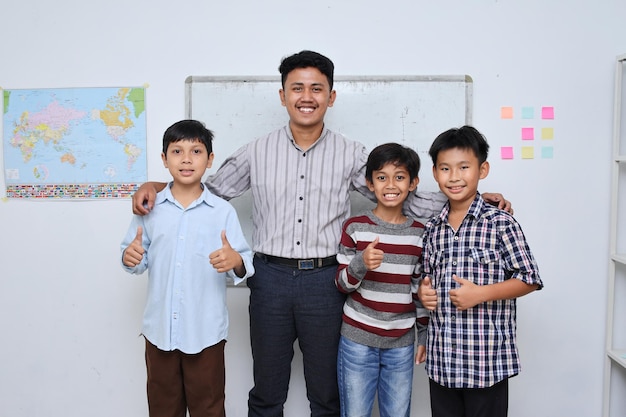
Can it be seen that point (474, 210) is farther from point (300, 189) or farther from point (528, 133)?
point (528, 133)

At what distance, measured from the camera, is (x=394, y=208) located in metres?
1.52

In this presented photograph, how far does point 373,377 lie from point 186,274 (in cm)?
73

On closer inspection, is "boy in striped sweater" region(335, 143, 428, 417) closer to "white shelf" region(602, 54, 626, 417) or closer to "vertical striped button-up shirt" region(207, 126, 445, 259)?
"vertical striped button-up shirt" region(207, 126, 445, 259)

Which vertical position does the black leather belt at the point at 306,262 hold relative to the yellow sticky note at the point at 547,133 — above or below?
below

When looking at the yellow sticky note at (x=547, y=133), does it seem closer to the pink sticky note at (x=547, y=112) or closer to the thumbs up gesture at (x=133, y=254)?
the pink sticky note at (x=547, y=112)

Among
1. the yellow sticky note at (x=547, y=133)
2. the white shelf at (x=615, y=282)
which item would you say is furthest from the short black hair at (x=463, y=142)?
the white shelf at (x=615, y=282)

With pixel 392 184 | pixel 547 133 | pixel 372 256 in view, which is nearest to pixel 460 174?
pixel 392 184

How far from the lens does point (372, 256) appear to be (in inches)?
52.5

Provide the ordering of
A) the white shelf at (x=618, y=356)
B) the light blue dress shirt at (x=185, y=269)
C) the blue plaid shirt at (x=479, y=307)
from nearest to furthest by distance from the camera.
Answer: the blue plaid shirt at (x=479, y=307) → the light blue dress shirt at (x=185, y=269) → the white shelf at (x=618, y=356)

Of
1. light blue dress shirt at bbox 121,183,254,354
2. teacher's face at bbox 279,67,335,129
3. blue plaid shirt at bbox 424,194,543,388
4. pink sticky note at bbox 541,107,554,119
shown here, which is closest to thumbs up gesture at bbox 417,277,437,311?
blue plaid shirt at bbox 424,194,543,388

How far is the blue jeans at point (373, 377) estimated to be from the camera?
1484 mm

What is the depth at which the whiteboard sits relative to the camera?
6.41 ft

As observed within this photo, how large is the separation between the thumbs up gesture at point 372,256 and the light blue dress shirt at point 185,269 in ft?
1.28

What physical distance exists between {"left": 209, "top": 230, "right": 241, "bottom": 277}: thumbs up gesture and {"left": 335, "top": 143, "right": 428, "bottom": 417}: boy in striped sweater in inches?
13.9
